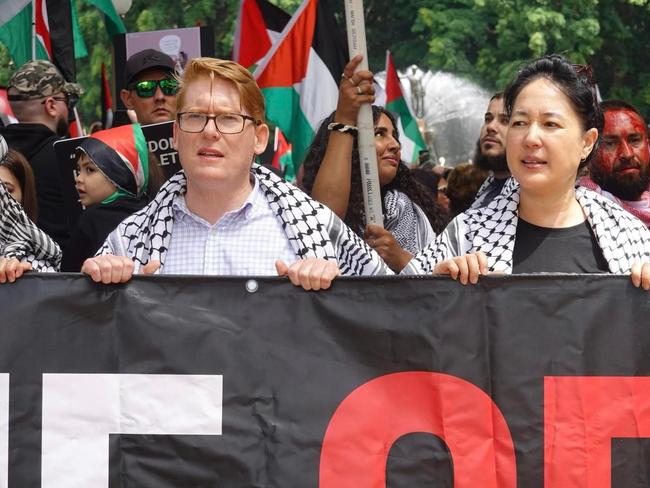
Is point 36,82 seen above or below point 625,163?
above

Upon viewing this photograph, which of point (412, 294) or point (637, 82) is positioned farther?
point (637, 82)

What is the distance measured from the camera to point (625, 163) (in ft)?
18.6

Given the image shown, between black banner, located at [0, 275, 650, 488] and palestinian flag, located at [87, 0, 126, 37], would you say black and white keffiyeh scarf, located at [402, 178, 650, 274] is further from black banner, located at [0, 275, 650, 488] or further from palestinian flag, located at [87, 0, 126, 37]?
palestinian flag, located at [87, 0, 126, 37]

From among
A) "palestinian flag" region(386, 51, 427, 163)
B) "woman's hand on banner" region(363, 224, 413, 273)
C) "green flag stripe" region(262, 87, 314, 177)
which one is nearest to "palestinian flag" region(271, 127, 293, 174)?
"palestinian flag" region(386, 51, 427, 163)

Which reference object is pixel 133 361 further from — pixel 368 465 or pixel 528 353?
pixel 528 353

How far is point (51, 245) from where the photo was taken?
4520 mm

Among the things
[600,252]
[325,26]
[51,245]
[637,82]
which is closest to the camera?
[600,252]

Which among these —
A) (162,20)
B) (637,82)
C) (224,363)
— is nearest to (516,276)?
(224,363)

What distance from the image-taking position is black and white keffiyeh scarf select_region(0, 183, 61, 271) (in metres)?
4.27

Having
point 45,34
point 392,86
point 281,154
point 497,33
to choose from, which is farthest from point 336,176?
point 497,33

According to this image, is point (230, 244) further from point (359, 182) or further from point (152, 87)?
point (152, 87)

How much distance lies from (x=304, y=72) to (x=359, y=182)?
136 cm

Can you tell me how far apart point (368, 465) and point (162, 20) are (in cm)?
2084

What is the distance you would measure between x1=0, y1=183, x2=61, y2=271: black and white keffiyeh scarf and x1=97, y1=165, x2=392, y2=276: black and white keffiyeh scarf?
1.76 feet
